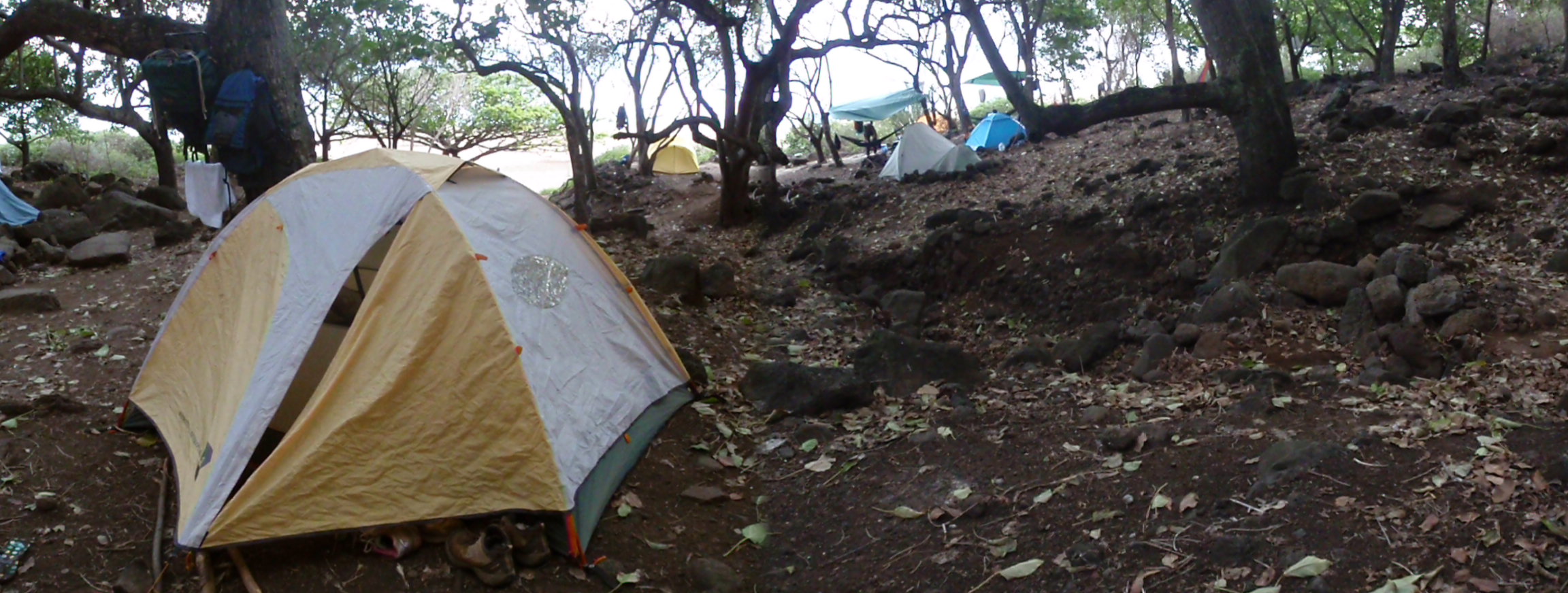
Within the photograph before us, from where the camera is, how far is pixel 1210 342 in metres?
6.66

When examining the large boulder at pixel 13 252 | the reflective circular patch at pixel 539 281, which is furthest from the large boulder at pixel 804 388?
the large boulder at pixel 13 252

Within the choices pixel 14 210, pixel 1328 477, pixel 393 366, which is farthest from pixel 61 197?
pixel 1328 477

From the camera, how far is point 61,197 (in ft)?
40.3

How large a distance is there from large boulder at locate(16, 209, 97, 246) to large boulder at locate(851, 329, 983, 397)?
7816 mm

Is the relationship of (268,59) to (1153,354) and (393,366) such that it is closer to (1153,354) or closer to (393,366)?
(393,366)

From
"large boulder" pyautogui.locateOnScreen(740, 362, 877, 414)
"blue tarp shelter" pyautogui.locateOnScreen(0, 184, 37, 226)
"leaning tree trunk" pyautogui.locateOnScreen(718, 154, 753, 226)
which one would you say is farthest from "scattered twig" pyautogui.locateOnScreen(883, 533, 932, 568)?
"blue tarp shelter" pyautogui.locateOnScreen(0, 184, 37, 226)

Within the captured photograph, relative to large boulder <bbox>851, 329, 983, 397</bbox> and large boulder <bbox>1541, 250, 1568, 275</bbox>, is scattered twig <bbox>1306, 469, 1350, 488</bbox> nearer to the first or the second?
large boulder <bbox>851, 329, 983, 397</bbox>

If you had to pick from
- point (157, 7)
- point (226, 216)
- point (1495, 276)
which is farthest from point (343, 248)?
point (157, 7)

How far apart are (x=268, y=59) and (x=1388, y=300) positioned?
7.15 m

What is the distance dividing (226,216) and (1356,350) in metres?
7.40

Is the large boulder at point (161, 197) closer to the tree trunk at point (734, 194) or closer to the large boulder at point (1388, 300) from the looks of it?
the tree trunk at point (734, 194)

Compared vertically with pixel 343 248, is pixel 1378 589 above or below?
below

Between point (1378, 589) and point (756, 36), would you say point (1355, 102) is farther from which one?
point (756, 36)

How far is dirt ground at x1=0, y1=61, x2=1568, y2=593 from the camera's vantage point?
4.09 m
